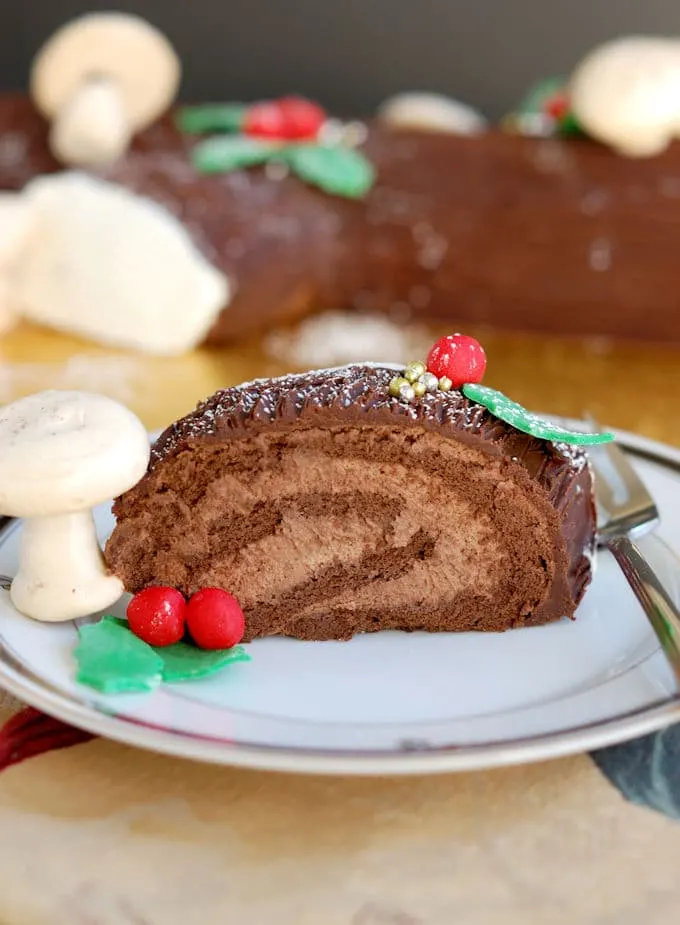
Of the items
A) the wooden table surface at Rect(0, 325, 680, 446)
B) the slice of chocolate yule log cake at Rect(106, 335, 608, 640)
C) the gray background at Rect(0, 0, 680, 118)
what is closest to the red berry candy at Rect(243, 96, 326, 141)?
the wooden table surface at Rect(0, 325, 680, 446)

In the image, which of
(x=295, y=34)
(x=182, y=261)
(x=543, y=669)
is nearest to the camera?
(x=543, y=669)

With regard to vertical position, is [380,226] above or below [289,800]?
above

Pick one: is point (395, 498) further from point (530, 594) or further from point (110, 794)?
point (110, 794)

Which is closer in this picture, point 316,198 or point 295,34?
point 316,198

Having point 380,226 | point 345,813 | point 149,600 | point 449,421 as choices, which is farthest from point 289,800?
point 380,226

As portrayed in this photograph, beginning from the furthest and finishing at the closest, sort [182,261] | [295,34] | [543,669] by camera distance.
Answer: [295,34] < [182,261] < [543,669]

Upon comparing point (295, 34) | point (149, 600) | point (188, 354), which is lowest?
point (188, 354)

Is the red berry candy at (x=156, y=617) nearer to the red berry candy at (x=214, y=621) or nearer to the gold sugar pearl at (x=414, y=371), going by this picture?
the red berry candy at (x=214, y=621)
